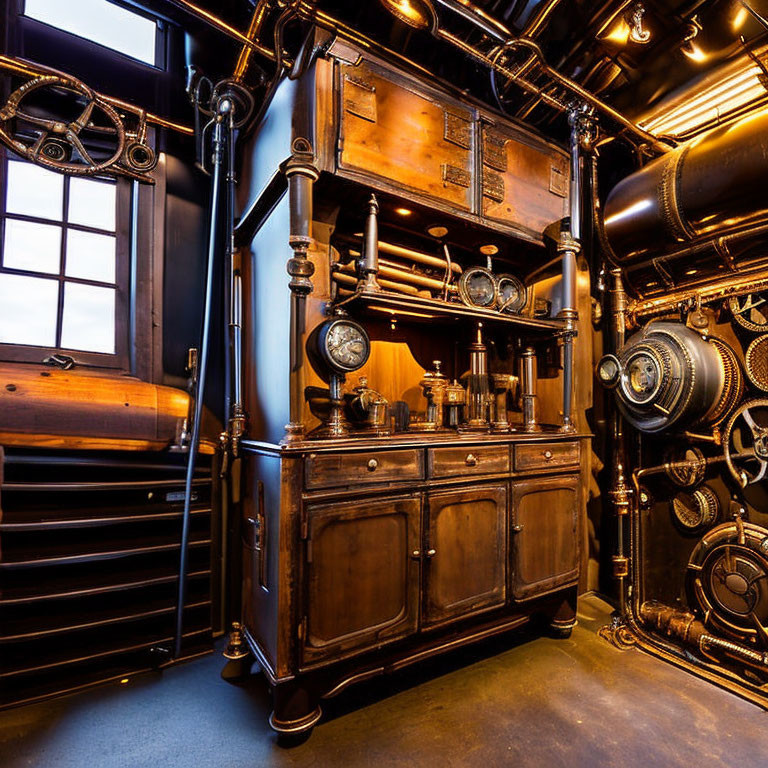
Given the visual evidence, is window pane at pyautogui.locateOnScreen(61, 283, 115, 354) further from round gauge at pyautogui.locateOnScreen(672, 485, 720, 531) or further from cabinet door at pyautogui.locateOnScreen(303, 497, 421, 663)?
round gauge at pyautogui.locateOnScreen(672, 485, 720, 531)

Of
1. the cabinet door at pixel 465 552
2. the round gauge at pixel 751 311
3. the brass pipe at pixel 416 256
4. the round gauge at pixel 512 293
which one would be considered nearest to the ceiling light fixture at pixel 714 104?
the round gauge at pixel 751 311

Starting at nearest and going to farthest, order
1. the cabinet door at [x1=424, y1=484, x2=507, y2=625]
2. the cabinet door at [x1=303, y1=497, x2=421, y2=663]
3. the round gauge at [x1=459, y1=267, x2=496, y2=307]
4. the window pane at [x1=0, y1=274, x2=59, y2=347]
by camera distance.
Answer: the cabinet door at [x1=303, y1=497, x2=421, y2=663], the cabinet door at [x1=424, y1=484, x2=507, y2=625], the window pane at [x1=0, y1=274, x2=59, y2=347], the round gauge at [x1=459, y1=267, x2=496, y2=307]

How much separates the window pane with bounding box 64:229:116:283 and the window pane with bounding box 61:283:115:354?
0.08m

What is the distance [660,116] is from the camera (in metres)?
2.88

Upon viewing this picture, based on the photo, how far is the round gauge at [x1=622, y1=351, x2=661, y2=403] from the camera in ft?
8.27

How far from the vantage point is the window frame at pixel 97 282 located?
7.75 ft

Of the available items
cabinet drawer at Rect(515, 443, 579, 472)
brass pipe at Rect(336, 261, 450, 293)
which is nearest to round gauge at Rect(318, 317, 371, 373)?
brass pipe at Rect(336, 261, 450, 293)

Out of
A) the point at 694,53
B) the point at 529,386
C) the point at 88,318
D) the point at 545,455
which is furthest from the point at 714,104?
the point at 88,318

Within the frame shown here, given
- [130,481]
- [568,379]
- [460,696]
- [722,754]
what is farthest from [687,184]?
[130,481]

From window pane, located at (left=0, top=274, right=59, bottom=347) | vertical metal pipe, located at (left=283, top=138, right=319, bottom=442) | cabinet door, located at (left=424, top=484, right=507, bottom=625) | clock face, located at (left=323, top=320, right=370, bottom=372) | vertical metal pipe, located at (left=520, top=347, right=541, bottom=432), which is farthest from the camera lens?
vertical metal pipe, located at (left=520, top=347, right=541, bottom=432)

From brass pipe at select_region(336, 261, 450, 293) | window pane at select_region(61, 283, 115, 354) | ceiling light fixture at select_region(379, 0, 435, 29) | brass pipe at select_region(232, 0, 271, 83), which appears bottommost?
window pane at select_region(61, 283, 115, 354)

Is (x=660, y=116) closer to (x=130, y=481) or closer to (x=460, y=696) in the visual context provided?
(x=460, y=696)

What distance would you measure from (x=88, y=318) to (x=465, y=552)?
8.46 ft

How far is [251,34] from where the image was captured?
2.27 metres
